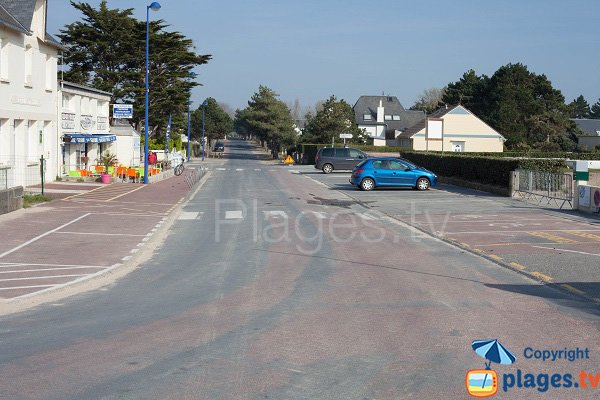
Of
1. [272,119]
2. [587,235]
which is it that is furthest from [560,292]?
[272,119]

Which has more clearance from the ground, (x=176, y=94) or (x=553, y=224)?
(x=176, y=94)

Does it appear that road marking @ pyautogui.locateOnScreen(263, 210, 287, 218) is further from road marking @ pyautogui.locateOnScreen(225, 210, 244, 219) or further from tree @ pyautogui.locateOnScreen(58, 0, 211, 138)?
tree @ pyautogui.locateOnScreen(58, 0, 211, 138)

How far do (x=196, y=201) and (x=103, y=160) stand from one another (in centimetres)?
1675

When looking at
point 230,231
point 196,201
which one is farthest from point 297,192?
point 230,231

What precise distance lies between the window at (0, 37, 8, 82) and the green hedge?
68.2 feet

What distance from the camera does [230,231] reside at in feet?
66.1

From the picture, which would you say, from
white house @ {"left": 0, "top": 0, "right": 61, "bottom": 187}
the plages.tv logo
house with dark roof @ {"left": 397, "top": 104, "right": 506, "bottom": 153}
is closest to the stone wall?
white house @ {"left": 0, "top": 0, "right": 61, "bottom": 187}

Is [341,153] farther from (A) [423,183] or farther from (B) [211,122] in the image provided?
(B) [211,122]

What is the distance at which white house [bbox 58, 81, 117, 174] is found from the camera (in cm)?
4031

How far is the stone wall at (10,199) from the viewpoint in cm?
2239

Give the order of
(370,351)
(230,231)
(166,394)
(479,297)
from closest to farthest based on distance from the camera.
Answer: (166,394)
(370,351)
(479,297)
(230,231)

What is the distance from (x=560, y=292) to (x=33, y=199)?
2020 centimetres

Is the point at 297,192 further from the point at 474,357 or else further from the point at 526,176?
the point at 474,357

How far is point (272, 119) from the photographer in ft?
350
